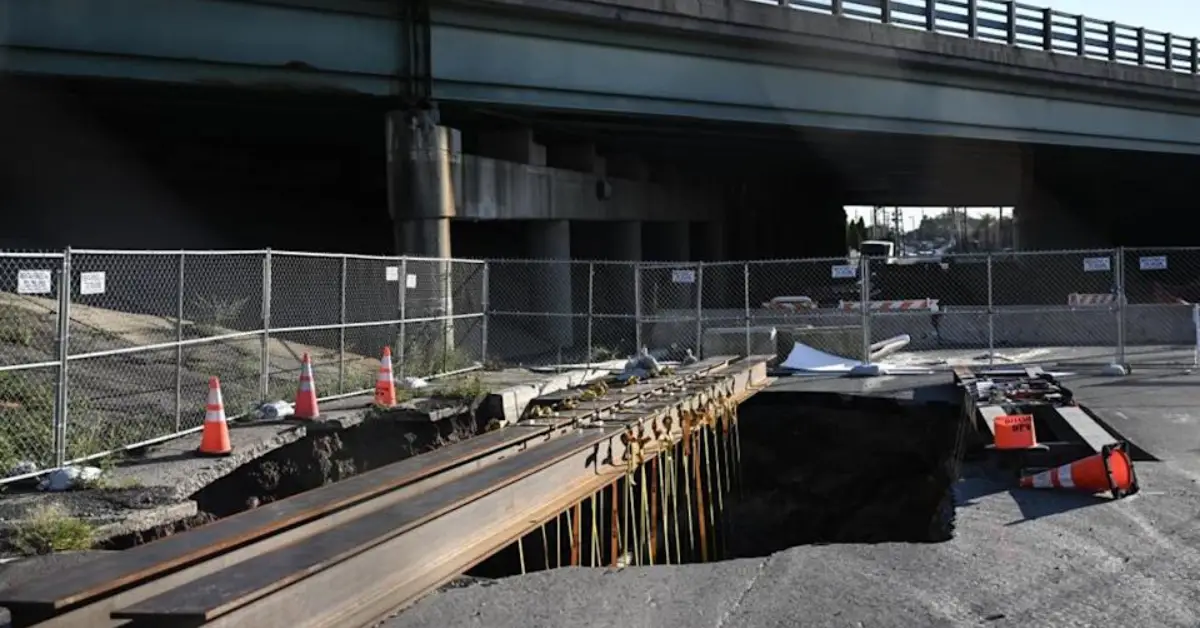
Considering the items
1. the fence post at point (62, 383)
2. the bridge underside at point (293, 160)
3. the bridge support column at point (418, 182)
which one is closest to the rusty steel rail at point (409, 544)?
the fence post at point (62, 383)

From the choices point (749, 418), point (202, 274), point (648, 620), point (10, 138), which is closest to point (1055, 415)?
point (749, 418)

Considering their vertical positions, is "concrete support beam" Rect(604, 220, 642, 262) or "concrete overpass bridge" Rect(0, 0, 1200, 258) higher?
"concrete overpass bridge" Rect(0, 0, 1200, 258)

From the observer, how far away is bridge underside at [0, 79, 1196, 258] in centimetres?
2409

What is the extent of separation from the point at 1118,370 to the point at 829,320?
854 cm

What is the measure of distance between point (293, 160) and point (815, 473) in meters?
21.5

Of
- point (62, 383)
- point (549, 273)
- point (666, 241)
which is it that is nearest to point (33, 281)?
point (62, 383)

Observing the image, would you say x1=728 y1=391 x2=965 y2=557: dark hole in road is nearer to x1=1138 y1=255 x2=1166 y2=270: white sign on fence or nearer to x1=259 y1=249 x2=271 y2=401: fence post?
x1=259 y1=249 x2=271 y2=401: fence post

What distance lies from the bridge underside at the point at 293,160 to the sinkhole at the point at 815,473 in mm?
10453

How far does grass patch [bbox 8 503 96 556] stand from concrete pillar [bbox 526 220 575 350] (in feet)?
63.9

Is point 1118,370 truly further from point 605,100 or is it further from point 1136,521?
point 605,100

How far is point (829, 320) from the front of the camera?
2519cm

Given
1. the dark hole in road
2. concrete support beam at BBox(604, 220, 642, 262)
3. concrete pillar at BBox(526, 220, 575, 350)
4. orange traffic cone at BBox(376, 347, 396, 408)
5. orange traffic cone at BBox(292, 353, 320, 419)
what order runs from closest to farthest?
1. orange traffic cone at BBox(292, 353, 320, 419)
2. orange traffic cone at BBox(376, 347, 396, 408)
3. the dark hole in road
4. concrete pillar at BBox(526, 220, 575, 350)
5. concrete support beam at BBox(604, 220, 642, 262)

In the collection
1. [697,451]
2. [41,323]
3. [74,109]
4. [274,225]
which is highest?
[74,109]

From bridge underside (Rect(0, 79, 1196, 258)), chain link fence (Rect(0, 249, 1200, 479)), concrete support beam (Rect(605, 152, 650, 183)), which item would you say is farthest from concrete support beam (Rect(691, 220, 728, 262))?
chain link fence (Rect(0, 249, 1200, 479))
